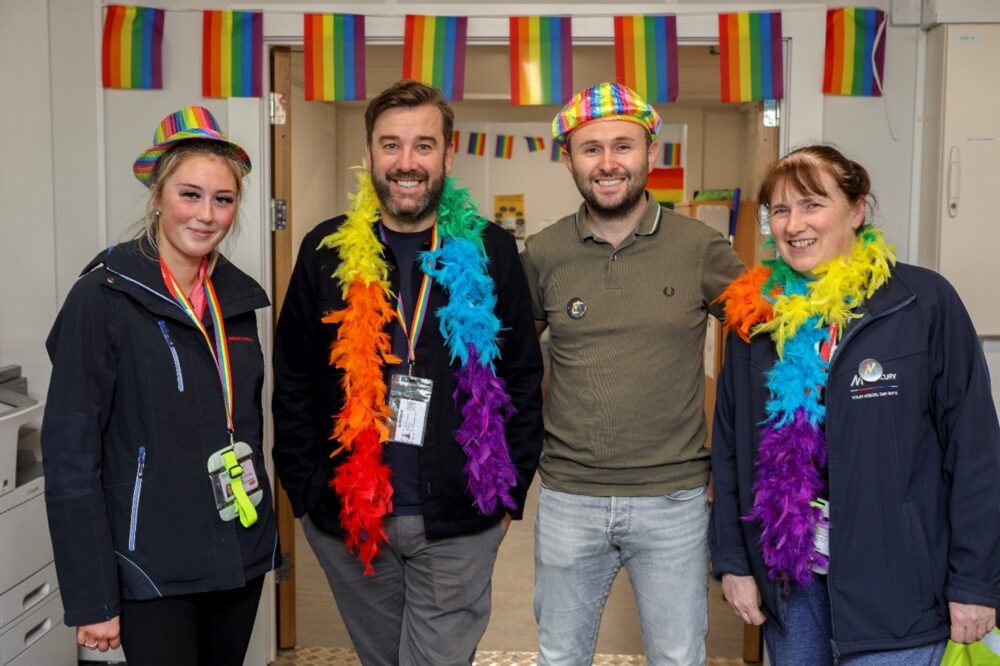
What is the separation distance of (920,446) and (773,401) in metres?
0.28

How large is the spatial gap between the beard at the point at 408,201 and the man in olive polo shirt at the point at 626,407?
0.35 m

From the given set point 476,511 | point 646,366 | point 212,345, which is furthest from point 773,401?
point 212,345

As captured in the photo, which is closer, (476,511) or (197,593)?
(197,593)

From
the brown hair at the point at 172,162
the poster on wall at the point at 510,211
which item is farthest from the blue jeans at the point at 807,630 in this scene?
the poster on wall at the point at 510,211

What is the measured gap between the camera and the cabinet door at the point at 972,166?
3025 mm

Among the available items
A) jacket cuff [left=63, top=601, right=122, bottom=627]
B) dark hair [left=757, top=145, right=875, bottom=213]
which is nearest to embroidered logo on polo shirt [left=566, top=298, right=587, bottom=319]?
dark hair [left=757, top=145, right=875, bottom=213]

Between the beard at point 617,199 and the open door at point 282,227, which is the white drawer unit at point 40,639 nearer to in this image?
the open door at point 282,227

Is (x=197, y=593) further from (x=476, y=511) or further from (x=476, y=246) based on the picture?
(x=476, y=246)

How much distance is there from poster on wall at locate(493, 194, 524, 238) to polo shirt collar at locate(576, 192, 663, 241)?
6.24 meters

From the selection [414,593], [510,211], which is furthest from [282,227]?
[510,211]

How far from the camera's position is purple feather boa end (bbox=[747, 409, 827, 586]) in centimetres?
184

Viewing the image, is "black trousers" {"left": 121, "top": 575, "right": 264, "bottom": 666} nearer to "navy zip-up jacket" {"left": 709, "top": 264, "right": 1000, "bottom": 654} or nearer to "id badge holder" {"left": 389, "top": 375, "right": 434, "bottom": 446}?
"id badge holder" {"left": 389, "top": 375, "right": 434, "bottom": 446}

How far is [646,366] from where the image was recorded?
215 cm

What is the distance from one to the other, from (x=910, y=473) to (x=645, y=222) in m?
0.82
